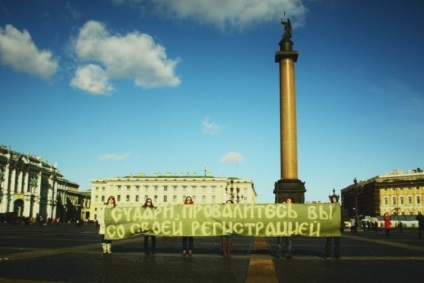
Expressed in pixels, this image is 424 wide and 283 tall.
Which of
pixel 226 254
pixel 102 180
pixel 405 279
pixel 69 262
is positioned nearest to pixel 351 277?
pixel 405 279

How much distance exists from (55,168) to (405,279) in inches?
5333

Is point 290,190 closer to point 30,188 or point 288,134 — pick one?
point 288,134

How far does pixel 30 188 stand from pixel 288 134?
9448 cm

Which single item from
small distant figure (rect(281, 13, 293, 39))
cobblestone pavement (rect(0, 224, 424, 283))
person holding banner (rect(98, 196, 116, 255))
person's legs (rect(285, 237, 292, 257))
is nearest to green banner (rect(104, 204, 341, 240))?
person holding banner (rect(98, 196, 116, 255))

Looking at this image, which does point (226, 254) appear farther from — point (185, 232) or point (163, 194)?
point (163, 194)

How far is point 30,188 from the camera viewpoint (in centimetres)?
11031

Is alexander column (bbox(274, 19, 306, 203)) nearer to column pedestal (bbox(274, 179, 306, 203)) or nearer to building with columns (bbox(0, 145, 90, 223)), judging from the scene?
column pedestal (bbox(274, 179, 306, 203))

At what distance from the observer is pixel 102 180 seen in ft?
458

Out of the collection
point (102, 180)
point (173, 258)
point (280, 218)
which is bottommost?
point (173, 258)

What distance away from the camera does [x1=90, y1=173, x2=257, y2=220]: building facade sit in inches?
5207

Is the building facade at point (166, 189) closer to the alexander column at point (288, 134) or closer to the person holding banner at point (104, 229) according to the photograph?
the alexander column at point (288, 134)

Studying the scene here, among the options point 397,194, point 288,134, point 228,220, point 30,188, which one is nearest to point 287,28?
point 288,134

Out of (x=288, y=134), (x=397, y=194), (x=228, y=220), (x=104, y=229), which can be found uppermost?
(x=288, y=134)

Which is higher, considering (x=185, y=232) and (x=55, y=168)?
(x=55, y=168)
